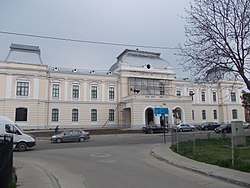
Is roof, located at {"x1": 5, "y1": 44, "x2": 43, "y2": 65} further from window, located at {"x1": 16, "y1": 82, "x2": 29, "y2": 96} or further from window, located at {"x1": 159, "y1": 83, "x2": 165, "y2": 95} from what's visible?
window, located at {"x1": 159, "y1": 83, "x2": 165, "y2": 95}

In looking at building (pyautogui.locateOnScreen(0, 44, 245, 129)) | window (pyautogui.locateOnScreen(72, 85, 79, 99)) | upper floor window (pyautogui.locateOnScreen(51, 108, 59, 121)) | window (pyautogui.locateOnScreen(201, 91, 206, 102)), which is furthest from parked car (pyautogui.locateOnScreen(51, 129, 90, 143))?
window (pyautogui.locateOnScreen(201, 91, 206, 102))

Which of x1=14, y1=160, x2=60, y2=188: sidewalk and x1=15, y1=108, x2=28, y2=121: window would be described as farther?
x1=15, y1=108, x2=28, y2=121: window

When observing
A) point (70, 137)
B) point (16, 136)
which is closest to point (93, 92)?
point (70, 137)

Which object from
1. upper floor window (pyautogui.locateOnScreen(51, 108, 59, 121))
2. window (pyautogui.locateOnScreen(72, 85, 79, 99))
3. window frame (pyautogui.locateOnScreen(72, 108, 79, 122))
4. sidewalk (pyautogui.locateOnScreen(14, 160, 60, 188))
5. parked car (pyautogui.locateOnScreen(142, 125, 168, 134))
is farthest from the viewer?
window (pyautogui.locateOnScreen(72, 85, 79, 99))

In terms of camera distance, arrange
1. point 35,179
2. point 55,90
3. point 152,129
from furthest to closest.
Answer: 1. point 55,90
2. point 152,129
3. point 35,179

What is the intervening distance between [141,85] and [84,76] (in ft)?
40.5

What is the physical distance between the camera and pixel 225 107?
67.1 meters

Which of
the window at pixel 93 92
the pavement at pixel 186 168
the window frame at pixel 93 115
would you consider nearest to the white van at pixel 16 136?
the pavement at pixel 186 168

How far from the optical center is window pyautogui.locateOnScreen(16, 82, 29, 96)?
46.4 m

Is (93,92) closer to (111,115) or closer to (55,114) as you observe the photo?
(111,115)

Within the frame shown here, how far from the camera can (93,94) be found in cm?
5353

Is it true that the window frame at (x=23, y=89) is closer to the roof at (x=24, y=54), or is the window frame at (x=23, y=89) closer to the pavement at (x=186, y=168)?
the roof at (x=24, y=54)

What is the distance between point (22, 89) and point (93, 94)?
544 inches

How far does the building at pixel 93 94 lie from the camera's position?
46250 millimetres
